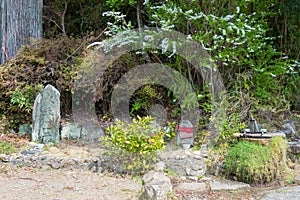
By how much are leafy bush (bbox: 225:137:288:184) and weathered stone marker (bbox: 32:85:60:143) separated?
243 centimetres

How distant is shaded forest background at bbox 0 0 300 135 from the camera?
5168mm

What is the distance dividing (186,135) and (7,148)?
2388mm

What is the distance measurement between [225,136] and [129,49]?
2.13 metres

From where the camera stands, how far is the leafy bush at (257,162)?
4.05 meters

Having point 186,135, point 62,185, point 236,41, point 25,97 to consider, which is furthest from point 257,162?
point 25,97

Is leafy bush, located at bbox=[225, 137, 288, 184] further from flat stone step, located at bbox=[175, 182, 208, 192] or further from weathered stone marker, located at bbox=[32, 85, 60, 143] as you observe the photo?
weathered stone marker, located at bbox=[32, 85, 60, 143]

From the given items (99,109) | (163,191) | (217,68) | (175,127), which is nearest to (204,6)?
(217,68)

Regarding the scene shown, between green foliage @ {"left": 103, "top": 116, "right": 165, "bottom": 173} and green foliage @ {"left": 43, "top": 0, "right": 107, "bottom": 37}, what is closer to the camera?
green foliage @ {"left": 103, "top": 116, "right": 165, "bottom": 173}

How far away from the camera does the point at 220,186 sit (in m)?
4.05

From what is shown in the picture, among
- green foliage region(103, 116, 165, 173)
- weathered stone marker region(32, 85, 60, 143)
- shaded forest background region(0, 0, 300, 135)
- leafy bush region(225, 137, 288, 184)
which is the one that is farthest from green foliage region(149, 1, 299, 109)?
weathered stone marker region(32, 85, 60, 143)

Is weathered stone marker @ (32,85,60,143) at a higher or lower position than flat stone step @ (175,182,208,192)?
higher

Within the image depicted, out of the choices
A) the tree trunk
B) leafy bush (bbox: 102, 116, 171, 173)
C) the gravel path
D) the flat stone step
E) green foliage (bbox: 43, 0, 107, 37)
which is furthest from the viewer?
green foliage (bbox: 43, 0, 107, 37)

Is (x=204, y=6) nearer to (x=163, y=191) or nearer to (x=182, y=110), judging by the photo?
(x=182, y=110)

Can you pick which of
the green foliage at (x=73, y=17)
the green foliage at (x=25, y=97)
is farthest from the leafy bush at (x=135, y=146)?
the green foliage at (x=73, y=17)
